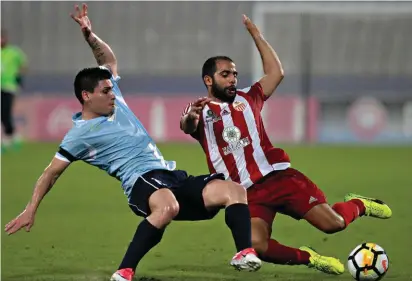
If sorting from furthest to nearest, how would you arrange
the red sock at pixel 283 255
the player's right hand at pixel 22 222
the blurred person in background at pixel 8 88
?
the blurred person in background at pixel 8 88 < the red sock at pixel 283 255 < the player's right hand at pixel 22 222

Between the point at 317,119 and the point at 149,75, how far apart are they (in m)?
5.75

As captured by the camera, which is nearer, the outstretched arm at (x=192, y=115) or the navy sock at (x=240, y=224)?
the navy sock at (x=240, y=224)

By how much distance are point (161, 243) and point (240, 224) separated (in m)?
2.49

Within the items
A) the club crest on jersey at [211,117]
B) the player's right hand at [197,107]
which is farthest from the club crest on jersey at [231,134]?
the player's right hand at [197,107]

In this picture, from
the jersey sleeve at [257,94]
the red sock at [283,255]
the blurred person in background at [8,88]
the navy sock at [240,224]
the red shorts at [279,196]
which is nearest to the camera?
the navy sock at [240,224]

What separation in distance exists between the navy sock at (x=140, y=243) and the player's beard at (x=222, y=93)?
1256mm

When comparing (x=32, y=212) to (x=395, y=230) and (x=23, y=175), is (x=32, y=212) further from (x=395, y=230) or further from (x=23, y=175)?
(x=23, y=175)

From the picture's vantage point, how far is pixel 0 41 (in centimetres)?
1797

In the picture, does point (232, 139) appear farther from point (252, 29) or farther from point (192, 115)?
point (252, 29)

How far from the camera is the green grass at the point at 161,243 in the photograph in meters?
6.89

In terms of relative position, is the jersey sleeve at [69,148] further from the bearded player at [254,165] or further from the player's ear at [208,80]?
Answer: the player's ear at [208,80]

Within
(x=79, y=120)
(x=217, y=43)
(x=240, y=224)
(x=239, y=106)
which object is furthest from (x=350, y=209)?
(x=217, y=43)

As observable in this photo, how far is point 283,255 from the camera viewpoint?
677cm

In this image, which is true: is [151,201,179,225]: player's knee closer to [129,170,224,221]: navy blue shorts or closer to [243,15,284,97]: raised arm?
[129,170,224,221]: navy blue shorts
